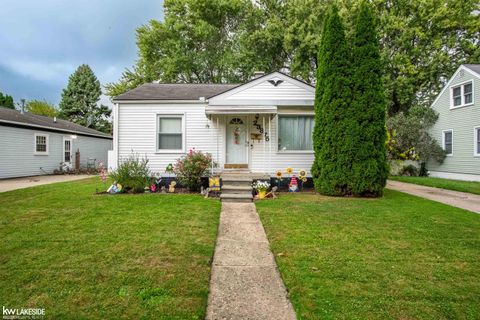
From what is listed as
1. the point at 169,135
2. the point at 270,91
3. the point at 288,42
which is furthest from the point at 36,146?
the point at 288,42

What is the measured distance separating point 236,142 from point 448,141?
1419 centimetres

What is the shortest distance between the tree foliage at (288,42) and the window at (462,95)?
Answer: 521 cm

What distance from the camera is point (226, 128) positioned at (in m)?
9.68

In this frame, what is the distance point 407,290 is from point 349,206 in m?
4.02

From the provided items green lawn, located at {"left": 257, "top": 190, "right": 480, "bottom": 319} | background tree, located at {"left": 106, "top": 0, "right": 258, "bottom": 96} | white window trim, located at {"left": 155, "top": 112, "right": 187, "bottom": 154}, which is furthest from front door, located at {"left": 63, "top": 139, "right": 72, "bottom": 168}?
green lawn, located at {"left": 257, "top": 190, "right": 480, "bottom": 319}

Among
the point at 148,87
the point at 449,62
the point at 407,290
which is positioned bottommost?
the point at 407,290

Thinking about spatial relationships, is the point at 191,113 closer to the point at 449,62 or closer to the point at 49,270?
the point at 49,270

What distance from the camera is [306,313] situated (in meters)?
2.25

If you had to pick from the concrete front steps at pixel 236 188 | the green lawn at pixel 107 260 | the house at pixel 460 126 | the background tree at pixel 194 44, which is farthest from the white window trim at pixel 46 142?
the house at pixel 460 126

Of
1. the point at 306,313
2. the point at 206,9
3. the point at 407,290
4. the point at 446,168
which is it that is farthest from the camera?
the point at 206,9

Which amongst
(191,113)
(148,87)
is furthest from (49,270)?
(148,87)

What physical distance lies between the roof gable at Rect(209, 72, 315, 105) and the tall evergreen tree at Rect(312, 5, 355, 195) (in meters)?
1.45

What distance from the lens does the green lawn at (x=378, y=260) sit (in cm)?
237

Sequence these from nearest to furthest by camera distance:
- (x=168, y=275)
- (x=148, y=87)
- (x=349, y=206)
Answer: (x=168, y=275) < (x=349, y=206) < (x=148, y=87)
